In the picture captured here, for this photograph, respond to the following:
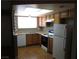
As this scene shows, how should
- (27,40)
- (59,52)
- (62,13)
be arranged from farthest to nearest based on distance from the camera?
(27,40), (62,13), (59,52)

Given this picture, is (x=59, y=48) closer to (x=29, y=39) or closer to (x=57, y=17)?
(x=57, y=17)

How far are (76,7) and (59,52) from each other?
120 inches

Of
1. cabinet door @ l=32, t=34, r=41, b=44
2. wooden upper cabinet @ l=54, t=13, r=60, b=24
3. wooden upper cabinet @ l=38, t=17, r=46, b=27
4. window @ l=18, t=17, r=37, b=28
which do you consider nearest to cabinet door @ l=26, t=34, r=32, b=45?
cabinet door @ l=32, t=34, r=41, b=44

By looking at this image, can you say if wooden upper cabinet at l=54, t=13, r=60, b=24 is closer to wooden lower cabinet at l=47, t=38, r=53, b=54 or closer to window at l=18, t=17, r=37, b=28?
wooden lower cabinet at l=47, t=38, r=53, b=54

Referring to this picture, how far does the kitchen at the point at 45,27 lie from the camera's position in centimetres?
404

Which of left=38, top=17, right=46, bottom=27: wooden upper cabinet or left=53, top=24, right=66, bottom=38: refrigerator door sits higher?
left=38, top=17, right=46, bottom=27: wooden upper cabinet

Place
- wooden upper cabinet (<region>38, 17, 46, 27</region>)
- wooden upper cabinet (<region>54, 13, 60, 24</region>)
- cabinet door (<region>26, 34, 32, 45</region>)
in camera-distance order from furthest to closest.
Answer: cabinet door (<region>26, 34, 32, 45</region>)
wooden upper cabinet (<region>38, 17, 46, 27</region>)
wooden upper cabinet (<region>54, 13, 60, 24</region>)

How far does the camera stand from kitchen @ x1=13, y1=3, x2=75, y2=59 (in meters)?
4.04

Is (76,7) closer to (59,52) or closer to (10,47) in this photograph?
(10,47)

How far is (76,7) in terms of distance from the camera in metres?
1.42

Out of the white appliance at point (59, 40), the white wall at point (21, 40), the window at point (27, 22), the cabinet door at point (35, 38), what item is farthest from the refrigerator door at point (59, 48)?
the window at point (27, 22)

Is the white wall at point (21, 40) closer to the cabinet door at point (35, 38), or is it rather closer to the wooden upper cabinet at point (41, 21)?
the cabinet door at point (35, 38)

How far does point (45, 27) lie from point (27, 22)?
4.35 feet

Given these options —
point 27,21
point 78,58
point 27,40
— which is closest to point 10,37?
point 78,58
